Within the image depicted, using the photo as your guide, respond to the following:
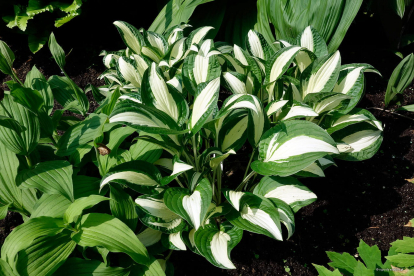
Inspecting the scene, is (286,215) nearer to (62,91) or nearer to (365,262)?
(365,262)

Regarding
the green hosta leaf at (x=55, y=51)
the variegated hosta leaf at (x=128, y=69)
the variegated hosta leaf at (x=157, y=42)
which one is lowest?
the variegated hosta leaf at (x=128, y=69)

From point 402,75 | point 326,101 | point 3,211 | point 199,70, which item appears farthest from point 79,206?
point 402,75

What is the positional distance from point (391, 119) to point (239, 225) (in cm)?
135

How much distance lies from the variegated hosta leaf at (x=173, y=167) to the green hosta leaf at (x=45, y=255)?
1.43 feet

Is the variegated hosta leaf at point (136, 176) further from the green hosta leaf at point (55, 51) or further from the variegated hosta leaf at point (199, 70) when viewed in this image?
the green hosta leaf at point (55, 51)

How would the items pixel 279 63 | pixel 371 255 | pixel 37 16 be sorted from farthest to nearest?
pixel 37 16
pixel 279 63
pixel 371 255

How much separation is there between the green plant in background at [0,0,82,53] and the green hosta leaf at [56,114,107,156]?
1.26 meters

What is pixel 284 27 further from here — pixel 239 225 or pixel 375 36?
pixel 239 225

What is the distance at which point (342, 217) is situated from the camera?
1.66 meters

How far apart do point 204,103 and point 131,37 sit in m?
0.88

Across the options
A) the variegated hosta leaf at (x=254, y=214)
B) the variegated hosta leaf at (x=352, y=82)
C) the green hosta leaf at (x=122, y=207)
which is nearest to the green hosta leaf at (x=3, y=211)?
the green hosta leaf at (x=122, y=207)

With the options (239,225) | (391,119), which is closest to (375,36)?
(391,119)

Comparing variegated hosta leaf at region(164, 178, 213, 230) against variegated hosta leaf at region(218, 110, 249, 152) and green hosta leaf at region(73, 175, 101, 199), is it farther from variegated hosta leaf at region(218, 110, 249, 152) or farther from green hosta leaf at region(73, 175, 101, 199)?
green hosta leaf at region(73, 175, 101, 199)

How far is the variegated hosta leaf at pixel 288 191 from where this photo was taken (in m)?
1.34
